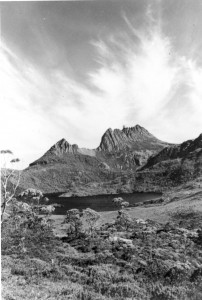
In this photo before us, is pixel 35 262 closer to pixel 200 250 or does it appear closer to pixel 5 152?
pixel 5 152

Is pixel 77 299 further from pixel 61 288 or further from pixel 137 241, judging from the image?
pixel 137 241

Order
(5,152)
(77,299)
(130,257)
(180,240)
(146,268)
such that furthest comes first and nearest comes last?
(180,240) < (130,257) < (146,268) < (5,152) < (77,299)

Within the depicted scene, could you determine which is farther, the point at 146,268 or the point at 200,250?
the point at 200,250

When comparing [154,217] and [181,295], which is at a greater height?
[154,217]

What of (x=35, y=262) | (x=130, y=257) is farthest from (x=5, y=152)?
(x=130, y=257)

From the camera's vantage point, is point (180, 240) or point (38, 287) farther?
point (180, 240)

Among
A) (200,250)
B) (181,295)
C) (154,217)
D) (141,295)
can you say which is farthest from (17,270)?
(154,217)

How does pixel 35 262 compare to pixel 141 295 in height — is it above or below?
above

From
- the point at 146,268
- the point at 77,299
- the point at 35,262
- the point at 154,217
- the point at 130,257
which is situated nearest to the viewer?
the point at 77,299

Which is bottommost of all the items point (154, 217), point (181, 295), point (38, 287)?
point (181, 295)
